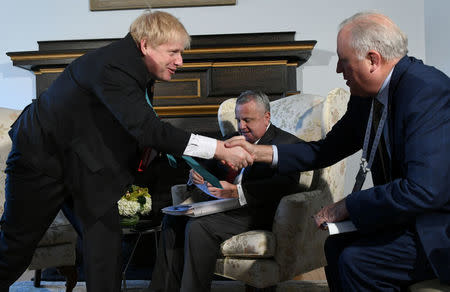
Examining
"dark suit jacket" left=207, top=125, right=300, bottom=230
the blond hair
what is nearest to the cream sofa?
"dark suit jacket" left=207, top=125, right=300, bottom=230

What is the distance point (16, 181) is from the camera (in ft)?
6.35

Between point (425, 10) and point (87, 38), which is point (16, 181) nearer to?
point (87, 38)

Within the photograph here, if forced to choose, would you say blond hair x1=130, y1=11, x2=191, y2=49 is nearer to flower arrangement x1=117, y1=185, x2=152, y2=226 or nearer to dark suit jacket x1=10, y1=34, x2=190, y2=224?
dark suit jacket x1=10, y1=34, x2=190, y2=224

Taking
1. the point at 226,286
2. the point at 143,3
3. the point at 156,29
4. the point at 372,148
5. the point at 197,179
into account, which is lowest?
the point at 226,286

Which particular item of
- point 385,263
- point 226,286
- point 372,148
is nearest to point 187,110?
point 226,286

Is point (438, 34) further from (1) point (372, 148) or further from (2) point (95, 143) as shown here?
(2) point (95, 143)

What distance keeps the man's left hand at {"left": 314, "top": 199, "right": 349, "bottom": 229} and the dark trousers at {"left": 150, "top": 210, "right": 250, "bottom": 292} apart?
87cm

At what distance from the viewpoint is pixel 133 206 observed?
271 cm

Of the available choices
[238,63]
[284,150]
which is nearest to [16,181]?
[284,150]

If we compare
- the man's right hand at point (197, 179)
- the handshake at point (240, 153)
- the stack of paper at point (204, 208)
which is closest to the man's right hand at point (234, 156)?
the handshake at point (240, 153)

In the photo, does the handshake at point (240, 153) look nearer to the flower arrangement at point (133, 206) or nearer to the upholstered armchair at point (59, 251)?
the flower arrangement at point (133, 206)

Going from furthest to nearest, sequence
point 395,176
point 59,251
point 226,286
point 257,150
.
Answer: point 226,286, point 59,251, point 257,150, point 395,176

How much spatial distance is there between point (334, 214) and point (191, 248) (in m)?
0.99

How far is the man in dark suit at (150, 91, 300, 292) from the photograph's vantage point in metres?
2.36
